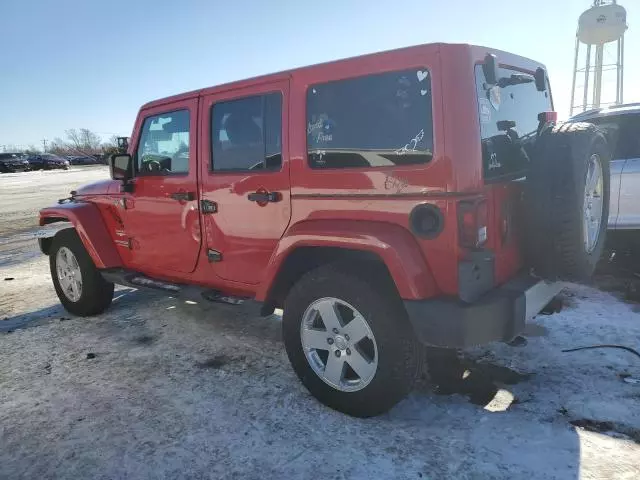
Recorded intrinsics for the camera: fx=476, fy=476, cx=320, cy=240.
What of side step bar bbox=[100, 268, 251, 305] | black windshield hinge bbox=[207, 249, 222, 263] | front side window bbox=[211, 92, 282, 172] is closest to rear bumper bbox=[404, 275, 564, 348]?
front side window bbox=[211, 92, 282, 172]

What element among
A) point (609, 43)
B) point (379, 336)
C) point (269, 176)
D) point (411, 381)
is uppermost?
point (609, 43)

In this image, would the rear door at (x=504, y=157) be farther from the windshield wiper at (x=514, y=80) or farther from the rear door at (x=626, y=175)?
the rear door at (x=626, y=175)

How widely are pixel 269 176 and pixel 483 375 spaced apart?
1958 millimetres

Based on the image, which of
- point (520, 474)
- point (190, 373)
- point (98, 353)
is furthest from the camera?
point (98, 353)

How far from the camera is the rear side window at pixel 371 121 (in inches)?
96.3

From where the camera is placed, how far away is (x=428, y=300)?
242cm

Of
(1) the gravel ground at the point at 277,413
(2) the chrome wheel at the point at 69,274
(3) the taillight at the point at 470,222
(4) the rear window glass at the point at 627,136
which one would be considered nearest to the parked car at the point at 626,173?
(4) the rear window glass at the point at 627,136

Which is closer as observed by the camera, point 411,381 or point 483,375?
point 411,381

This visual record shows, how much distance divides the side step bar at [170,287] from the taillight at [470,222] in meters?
1.66

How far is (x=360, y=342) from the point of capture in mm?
2814

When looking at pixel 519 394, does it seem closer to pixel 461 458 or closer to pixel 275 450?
pixel 461 458

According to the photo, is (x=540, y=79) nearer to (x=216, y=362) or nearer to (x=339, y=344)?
(x=339, y=344)

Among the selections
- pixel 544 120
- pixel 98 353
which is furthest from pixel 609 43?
pixel 98 353

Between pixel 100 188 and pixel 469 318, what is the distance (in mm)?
3653
